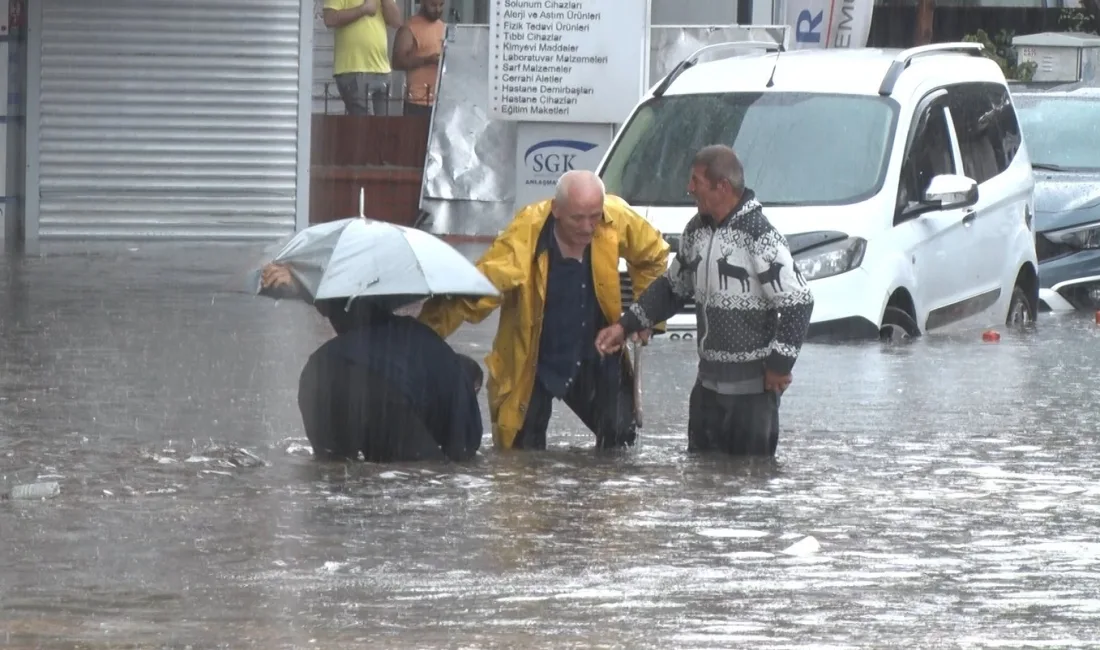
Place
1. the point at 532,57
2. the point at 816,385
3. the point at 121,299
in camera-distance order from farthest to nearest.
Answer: the point at 532,57
the point at 121,299
the point at 816,385

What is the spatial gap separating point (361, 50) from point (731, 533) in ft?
43.7

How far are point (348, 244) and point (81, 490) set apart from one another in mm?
1459

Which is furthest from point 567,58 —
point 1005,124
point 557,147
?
point 1005,124

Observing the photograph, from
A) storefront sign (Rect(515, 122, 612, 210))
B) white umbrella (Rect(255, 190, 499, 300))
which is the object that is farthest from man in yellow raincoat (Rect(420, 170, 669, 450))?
storefront sign (Rect(515, 122, 612, 210))

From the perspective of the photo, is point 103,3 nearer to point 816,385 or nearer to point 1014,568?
point 816,385

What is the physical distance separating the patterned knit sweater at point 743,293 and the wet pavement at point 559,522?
0.47 metres

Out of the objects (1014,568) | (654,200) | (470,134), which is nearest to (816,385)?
(654,200)

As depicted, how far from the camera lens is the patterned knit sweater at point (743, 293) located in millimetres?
8578

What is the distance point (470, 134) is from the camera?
1909 cm

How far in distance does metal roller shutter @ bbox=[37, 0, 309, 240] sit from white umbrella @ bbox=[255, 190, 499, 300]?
1015 cm

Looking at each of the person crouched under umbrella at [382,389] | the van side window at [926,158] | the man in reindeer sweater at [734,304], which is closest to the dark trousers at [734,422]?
the man in reindeer sweater at [734,304]

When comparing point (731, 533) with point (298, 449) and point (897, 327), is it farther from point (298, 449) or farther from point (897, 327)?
point (897, 327)

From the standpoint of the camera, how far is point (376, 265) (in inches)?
346

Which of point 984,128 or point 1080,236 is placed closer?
point 984,128
